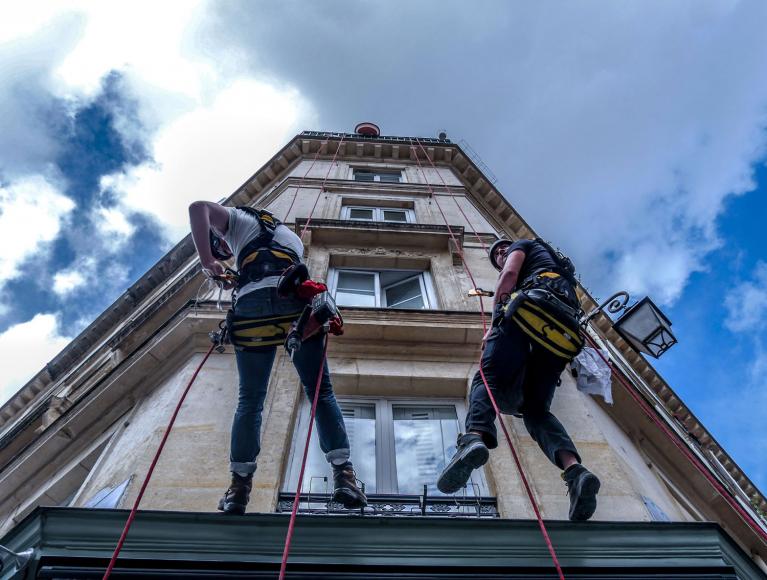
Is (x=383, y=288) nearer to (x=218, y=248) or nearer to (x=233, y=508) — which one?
(x=218, y=248)

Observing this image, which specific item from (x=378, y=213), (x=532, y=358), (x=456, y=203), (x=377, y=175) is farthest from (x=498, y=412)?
(x=377, y=175)

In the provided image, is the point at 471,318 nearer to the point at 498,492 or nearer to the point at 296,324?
the point at 498,492

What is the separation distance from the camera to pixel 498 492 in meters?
5.55

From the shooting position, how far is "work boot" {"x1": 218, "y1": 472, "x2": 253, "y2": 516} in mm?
4336

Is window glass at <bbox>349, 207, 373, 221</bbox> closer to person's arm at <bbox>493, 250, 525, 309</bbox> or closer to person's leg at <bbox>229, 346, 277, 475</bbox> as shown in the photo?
person's arm at <bbox>493, 250, 525, 309</bbox>

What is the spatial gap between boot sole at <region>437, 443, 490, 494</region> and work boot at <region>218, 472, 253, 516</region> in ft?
4.82

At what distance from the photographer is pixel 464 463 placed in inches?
164

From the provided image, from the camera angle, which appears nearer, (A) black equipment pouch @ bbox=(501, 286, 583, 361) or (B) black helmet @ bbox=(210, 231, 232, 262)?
(A) black equipment pouch @ bbox=(501, 286, 583, 361)

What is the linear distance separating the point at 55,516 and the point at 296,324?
85.5 inches

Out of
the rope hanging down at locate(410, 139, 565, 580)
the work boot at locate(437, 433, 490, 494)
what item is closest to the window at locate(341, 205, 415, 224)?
the rope hanging down at locate(410, 139, 565, 580)

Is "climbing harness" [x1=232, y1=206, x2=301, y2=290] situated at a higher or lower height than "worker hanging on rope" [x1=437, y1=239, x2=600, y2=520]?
higher

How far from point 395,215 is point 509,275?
8502 millimetres

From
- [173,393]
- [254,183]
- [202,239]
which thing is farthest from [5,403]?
[202,239]

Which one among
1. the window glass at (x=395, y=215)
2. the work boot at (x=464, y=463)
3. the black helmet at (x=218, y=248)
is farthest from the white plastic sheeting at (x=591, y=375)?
the window glass at (x=395, y=215)
